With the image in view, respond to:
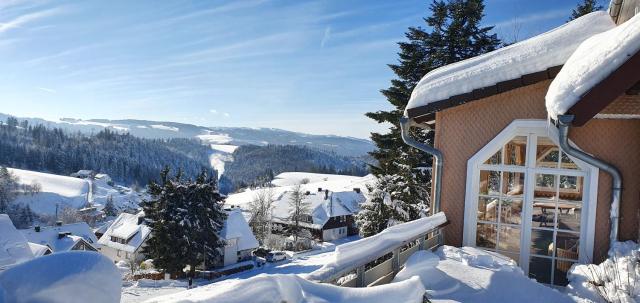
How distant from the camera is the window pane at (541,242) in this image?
18.6 ft

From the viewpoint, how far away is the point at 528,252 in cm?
578

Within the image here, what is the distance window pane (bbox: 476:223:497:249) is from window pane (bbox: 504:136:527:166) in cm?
96

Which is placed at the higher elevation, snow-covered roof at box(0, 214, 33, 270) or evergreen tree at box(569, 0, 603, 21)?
evergreen tree at box(569, 0, 603, 21)

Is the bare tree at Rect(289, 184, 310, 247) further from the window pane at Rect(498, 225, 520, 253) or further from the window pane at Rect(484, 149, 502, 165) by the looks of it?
the window pane at Rect(484, 149, 502, 165)

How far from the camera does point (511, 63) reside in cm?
561

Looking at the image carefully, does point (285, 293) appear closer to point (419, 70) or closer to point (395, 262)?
point (395, 262)

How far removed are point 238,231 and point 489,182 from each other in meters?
29.9

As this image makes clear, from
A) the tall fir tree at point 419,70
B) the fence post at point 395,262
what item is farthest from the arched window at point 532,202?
the tall fir tree at point 419,70

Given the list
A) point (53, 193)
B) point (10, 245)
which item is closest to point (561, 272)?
point (10, 245)

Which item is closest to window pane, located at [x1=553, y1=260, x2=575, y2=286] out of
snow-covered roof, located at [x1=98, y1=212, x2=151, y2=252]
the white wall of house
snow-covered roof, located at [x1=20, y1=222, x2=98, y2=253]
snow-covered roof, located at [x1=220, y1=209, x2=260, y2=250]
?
snow-covered roof, located at [x1=220, y1=209, x2=260, y2=250]

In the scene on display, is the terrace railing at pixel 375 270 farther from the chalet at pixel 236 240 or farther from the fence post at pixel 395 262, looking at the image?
the chalet at pixel 236 240

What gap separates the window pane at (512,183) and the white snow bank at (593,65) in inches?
63.5

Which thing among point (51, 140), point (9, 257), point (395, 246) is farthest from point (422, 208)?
point (51, 140)

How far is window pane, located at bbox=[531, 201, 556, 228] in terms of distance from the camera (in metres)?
5.64
